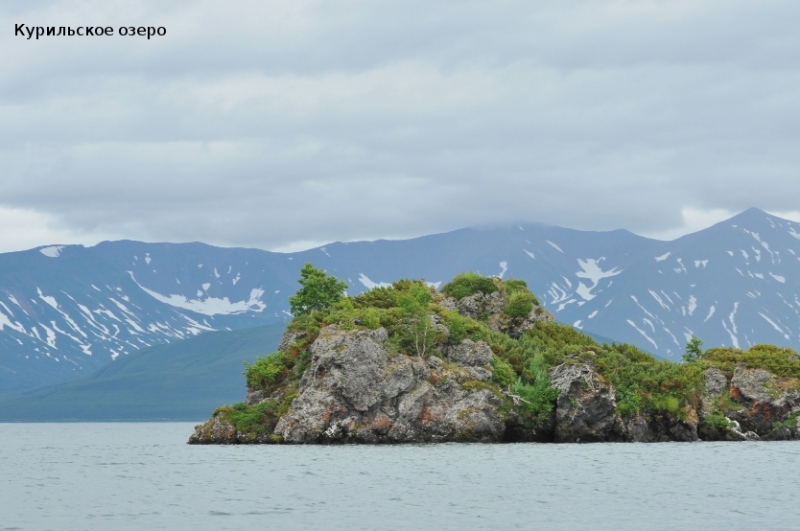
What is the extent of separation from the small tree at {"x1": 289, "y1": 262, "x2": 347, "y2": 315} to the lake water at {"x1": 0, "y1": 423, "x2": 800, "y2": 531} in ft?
130

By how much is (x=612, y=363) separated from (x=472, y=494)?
224 feet

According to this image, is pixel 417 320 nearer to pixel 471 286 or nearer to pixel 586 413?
pixel 586 413

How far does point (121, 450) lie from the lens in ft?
461

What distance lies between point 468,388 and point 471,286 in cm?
3347

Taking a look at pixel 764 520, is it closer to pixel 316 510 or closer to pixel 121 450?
pixel 316 510

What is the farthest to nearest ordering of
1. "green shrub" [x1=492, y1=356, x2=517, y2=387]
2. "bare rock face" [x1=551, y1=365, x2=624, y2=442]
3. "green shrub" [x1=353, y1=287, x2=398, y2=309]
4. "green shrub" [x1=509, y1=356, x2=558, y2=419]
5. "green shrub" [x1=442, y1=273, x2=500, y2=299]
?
"green shrub" [x1=442, y1=273, x2=500, y2=299]
"green shrub" [x1=353, y1=287, x2=398, y2=309]
"green shrub" [x1=492, y1=356, x2=517, y2=387]
"green shrub" [x1=509, y1=356, x2=558, y2=419]
"bare rock face" [x1=551, y1=365, x2=624, y2=442]

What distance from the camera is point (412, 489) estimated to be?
74812 millimetres

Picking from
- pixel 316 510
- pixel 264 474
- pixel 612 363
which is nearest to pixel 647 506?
pixel 316 510

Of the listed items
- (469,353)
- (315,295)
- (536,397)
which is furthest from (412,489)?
(315,295)

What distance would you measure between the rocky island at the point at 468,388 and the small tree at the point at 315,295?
567 millimetres

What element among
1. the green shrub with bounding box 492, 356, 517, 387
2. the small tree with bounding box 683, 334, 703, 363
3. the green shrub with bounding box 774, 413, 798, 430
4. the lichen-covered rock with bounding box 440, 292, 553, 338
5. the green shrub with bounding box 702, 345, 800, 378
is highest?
the lichen-covered rock with bounding box 440, 292, 553, 338

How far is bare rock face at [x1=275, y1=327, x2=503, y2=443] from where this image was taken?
125062mm

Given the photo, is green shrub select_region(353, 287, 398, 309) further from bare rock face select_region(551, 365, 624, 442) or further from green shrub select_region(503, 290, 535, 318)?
bare rock face select_region(551, 365, 624, 442)

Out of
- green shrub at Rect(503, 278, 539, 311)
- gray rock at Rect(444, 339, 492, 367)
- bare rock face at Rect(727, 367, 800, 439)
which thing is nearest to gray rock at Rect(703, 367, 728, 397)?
bare rock face at Rect(727, 367, 800, 439)
